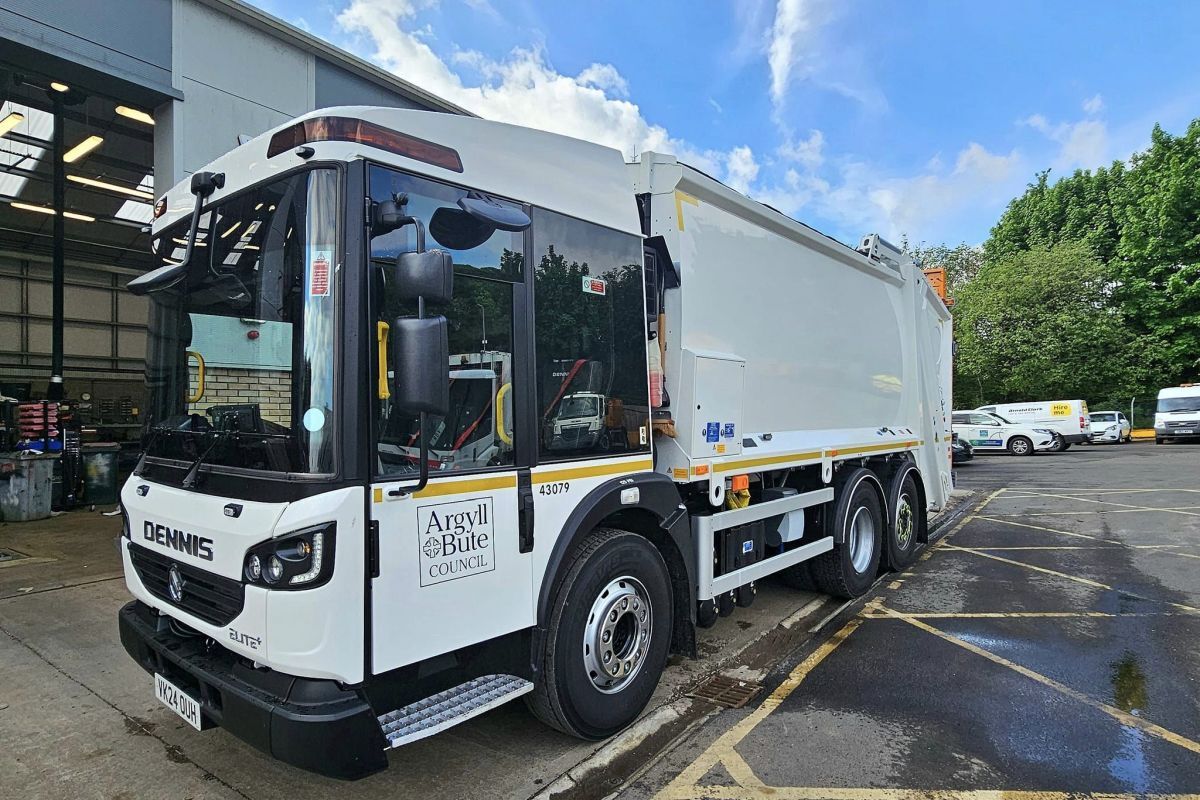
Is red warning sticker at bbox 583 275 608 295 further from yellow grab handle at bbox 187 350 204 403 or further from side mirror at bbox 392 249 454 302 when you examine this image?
yellow grab handle at bbox 187 350 204 403

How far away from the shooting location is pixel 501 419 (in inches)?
117

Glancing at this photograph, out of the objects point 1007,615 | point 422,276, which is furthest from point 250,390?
point 1007,615

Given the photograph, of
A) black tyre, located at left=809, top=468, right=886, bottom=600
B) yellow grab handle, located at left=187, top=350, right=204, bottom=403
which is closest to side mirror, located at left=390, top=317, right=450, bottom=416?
yellow grab handle, located at left=187, top=350, right=204, bottom=403

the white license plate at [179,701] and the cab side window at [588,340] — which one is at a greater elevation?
the cab side window at [588,340]

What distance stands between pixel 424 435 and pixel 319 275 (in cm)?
70

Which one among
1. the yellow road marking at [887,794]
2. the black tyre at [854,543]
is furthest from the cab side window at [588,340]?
the black tyre at [854,543]

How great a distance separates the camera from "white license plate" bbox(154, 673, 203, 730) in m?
2.69

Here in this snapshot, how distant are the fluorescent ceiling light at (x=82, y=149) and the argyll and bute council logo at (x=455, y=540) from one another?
41.6 ft

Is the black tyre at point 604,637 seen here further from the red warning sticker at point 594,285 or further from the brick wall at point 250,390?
the brick wall at point 250,390

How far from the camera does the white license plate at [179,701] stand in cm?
269

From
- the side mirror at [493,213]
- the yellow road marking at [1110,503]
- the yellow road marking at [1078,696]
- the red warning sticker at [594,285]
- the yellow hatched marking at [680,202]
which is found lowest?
the yellow road marking at [1078,696]

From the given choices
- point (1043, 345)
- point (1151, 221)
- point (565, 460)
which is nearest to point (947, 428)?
point (565, 460)

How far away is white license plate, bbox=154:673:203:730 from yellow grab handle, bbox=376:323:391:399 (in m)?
1.46

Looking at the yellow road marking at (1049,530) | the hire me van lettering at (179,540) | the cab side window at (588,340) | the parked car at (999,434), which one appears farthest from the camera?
the parked car at (999,434)
